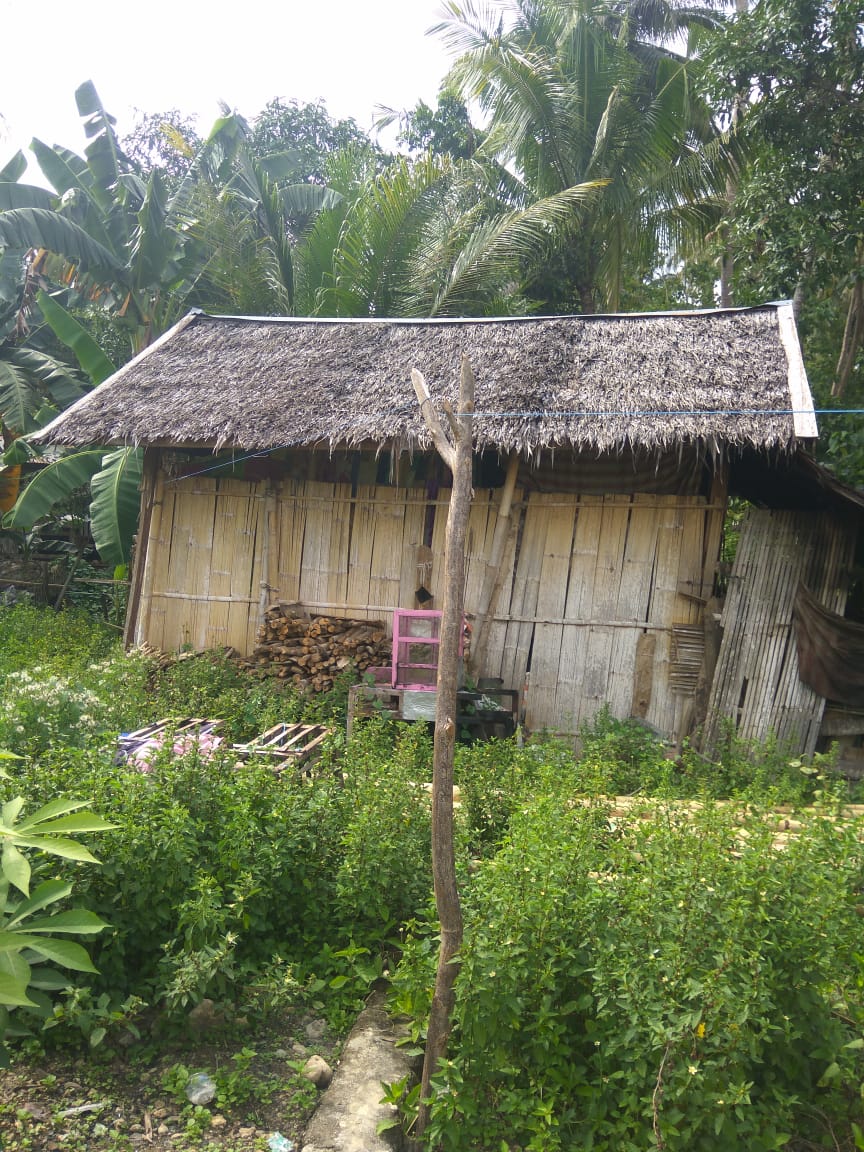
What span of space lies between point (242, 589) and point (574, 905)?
6.33 metres

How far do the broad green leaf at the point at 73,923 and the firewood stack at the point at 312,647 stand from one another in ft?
16.5

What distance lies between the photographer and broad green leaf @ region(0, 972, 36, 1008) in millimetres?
2633

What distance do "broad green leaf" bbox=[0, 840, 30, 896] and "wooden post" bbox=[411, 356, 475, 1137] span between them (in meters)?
1.23

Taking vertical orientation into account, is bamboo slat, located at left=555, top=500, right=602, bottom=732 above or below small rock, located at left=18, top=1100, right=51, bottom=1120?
above

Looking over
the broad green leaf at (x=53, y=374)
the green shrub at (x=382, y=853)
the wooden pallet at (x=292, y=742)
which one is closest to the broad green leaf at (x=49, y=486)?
the broad green leaf at (x=53, y=374)

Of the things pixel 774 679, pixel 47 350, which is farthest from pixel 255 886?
pixel 47 350

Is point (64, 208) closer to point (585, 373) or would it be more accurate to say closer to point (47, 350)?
point (47, 350)

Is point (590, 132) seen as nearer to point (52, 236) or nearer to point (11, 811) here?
point (52, 236)

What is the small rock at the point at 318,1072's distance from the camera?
11.2 ft

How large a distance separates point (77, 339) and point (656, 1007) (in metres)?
10.7

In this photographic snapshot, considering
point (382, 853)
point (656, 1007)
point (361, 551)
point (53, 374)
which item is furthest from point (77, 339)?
point (656, 1007)

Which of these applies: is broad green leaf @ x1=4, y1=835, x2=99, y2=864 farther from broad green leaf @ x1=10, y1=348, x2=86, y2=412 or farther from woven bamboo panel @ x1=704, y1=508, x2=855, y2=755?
broad green leaf @ x1=10, y1=348, x2=86, y2=412

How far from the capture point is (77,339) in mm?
11359

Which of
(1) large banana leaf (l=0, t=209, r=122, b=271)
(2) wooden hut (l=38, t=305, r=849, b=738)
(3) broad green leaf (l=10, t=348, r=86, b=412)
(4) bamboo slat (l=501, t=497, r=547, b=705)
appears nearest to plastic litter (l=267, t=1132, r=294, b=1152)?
(2) wooden hut (l=38, t=305, r=849, b=738)
